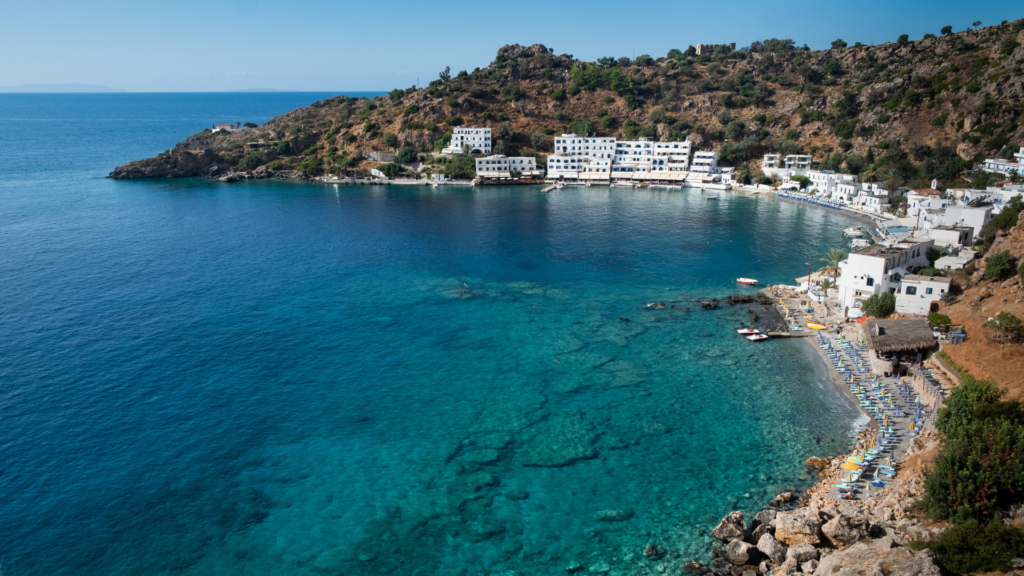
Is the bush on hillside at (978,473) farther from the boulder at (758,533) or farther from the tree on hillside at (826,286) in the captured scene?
the tree on hillside at (826,286)

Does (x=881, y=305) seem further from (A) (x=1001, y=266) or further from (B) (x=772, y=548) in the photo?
(B) (x=772, y=548)

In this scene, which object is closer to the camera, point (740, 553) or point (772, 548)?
point (772, 548)

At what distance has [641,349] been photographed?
Answer: 4403 centimetres

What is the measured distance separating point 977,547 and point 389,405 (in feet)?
95.1

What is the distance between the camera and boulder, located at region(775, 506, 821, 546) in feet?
77.6

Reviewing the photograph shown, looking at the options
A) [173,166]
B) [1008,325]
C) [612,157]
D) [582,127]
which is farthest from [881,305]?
[173,166]

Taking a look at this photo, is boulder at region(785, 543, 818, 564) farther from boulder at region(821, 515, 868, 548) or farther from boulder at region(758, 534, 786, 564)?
boulder at region(821, 515, 868, 548)

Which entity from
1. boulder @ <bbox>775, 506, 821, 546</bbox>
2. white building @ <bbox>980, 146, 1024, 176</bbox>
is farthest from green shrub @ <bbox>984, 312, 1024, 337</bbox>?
white building @ <bbox>980, 146, 1024, 176</bbox>

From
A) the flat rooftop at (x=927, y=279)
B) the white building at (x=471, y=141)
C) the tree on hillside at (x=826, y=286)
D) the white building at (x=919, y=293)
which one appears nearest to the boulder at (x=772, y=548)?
the white building at (x=919, y=293)

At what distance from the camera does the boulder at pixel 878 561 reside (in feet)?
65.1

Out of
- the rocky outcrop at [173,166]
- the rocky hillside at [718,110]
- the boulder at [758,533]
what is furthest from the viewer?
the rocky outcrop at [173,166]

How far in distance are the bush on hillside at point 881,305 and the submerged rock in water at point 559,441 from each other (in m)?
25.1

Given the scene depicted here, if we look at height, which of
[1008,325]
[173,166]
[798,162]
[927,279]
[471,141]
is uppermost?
[471,141]

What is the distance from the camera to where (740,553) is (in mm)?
23719
